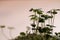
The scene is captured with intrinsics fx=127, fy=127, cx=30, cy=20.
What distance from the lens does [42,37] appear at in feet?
4.39

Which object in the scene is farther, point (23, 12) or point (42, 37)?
point (23, 12)

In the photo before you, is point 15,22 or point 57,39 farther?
point 15,22

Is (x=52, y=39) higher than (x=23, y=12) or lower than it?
lower

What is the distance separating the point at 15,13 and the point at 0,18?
0.77 ft

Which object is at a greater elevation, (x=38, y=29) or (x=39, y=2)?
(x=39, y=2)

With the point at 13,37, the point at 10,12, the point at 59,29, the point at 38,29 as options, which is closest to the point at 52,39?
the point at 38,29

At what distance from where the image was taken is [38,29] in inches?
51.7

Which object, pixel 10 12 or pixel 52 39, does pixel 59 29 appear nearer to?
pixel 52 39

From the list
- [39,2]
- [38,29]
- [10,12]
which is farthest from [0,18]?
[38,29]

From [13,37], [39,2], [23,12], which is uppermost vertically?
[39,2]

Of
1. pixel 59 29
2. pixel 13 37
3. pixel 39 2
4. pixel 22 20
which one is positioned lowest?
pixel 13 37

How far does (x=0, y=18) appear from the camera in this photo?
1.89 metres

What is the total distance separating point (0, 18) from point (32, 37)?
2.40ft

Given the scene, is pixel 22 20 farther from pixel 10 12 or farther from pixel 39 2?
pixel 39 2
